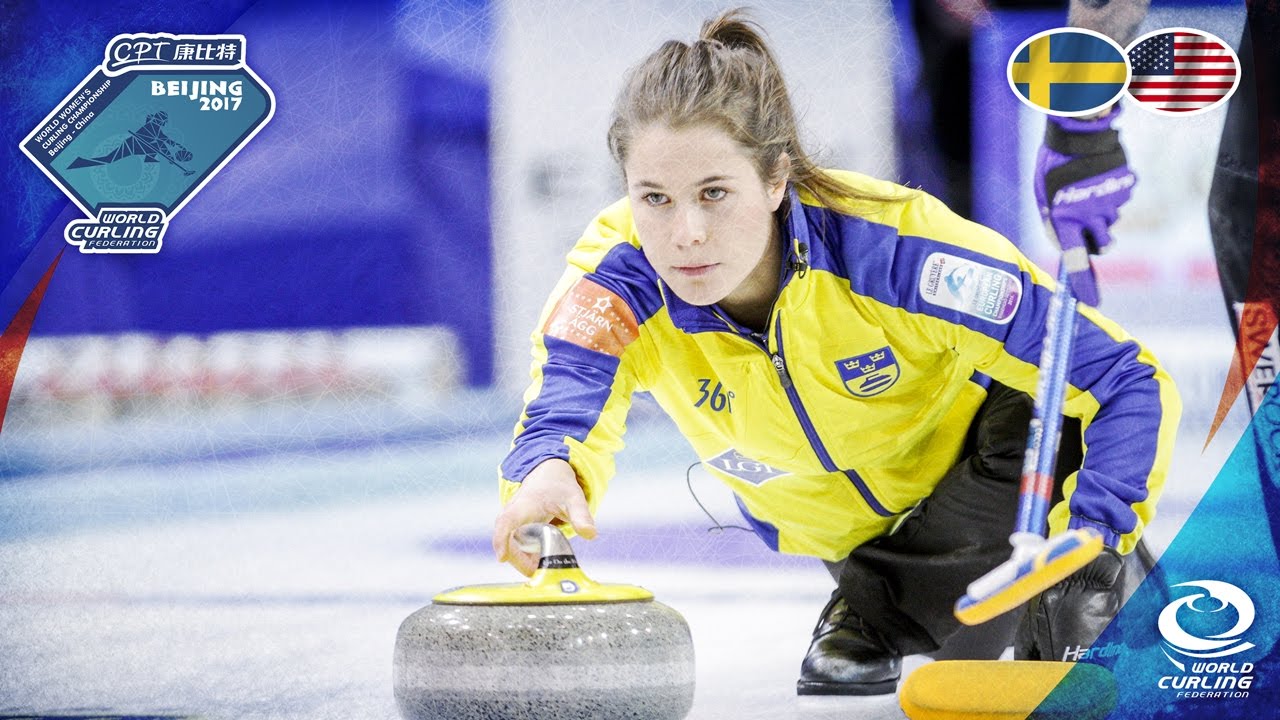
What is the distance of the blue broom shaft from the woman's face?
339 mm

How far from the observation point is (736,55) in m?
1.62

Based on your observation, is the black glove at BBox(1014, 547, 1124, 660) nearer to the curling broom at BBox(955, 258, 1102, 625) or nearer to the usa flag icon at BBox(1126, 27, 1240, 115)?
the curling broom at BBox(955, 258, 1102, 625)

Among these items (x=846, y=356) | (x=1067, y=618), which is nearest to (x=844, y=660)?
(x=1067, y=618)

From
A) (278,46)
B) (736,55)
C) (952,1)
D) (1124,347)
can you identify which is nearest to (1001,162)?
(952,1)

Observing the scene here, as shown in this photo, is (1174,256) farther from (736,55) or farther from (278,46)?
(278,46)

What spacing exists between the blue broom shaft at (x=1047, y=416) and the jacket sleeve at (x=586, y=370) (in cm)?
45

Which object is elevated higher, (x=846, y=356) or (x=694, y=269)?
(x=694, y=269)

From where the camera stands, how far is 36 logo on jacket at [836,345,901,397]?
5.67 ft

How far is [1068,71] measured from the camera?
1.86 meters

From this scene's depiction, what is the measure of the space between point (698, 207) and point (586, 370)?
24 centimetres

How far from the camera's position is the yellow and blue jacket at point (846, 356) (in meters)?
1.63

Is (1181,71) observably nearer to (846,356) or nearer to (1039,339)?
(1039,339)

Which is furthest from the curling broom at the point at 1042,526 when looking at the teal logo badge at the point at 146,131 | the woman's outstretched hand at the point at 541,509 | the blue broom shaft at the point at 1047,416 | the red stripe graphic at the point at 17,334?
the red stripe graphic at the point at 17,334

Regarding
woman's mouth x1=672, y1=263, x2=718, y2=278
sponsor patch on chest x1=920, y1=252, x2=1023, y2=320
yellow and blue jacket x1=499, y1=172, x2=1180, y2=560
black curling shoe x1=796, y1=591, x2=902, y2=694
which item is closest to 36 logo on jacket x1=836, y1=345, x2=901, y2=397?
yellow and blue jacket x1=499, y1=172, x2=1180, y2=560
